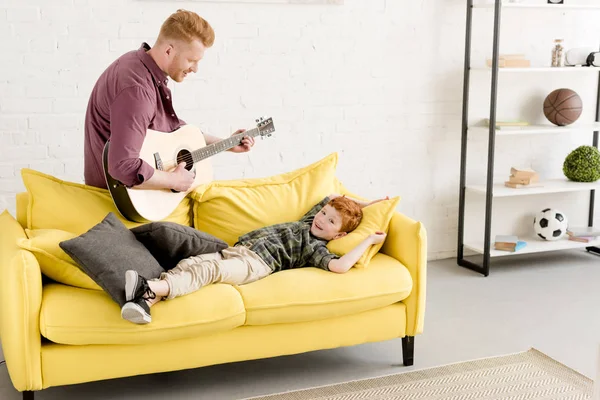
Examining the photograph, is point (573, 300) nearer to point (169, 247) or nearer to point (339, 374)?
point (339, 374)

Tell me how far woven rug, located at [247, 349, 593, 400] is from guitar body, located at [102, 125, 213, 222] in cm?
88

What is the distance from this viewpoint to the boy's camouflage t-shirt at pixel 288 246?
2924 millimetres

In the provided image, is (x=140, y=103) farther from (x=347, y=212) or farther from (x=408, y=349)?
(x=408, y=349)

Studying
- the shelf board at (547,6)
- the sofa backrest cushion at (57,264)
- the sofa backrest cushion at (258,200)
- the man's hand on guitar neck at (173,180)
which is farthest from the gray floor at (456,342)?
the shelf board at (547,6)

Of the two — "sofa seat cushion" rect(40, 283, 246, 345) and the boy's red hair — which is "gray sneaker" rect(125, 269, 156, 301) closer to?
"sofa seat cushion" rect(40, 283, 246, 345)

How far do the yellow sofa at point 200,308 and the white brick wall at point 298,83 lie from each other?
0.76 metres

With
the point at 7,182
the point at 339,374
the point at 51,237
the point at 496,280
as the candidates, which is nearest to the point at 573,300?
the point at 496,280

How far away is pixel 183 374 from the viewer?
9.57ft

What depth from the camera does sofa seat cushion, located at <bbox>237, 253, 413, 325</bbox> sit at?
2.67 meters

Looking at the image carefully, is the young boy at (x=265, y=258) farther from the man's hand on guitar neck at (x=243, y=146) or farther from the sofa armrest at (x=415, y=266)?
the man's hand on guitar neck at (x=243, y=146)

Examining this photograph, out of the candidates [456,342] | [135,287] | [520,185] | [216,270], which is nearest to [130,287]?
[135,287]

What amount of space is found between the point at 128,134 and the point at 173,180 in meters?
0.33

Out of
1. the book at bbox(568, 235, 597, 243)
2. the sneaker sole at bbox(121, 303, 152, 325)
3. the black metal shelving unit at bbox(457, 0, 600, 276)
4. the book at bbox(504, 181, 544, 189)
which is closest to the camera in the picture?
the sneaker sole at bbox(121, 303, 152, 325)

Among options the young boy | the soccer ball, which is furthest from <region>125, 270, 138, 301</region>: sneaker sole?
the soccer ball
